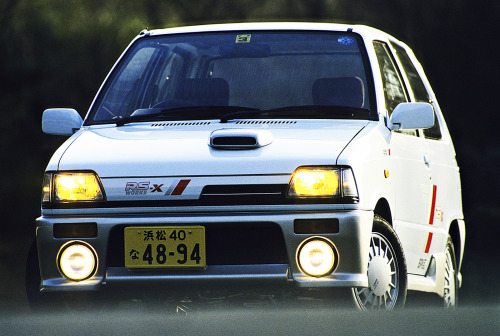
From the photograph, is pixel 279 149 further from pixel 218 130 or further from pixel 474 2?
pixel 474 2

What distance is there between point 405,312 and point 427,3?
16611 millimetres

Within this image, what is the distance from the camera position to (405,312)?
14.9 feet

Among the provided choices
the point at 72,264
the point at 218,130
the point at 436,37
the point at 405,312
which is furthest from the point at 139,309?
the point at 436,37

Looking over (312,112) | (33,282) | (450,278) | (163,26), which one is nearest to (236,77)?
(312,112)

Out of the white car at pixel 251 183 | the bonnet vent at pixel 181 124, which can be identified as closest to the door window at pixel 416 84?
the white car at pixel 251 183

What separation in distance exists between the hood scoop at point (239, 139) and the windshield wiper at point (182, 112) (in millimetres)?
663

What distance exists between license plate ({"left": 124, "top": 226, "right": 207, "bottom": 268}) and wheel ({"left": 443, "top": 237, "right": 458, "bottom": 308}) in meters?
2.70

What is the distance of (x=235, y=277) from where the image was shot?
219 inches

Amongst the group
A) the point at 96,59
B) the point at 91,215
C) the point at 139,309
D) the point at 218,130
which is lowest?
the point at 139,309

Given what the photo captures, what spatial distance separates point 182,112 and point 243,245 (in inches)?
49.4

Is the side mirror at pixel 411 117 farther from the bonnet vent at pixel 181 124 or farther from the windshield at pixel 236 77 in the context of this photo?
the bonnet vent at pixel 181 124

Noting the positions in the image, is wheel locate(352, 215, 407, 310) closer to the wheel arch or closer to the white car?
the white car

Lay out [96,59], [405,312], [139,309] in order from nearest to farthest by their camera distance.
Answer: [405,312] < [139,309] < [96,59]

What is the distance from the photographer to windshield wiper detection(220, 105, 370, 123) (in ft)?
21.3
